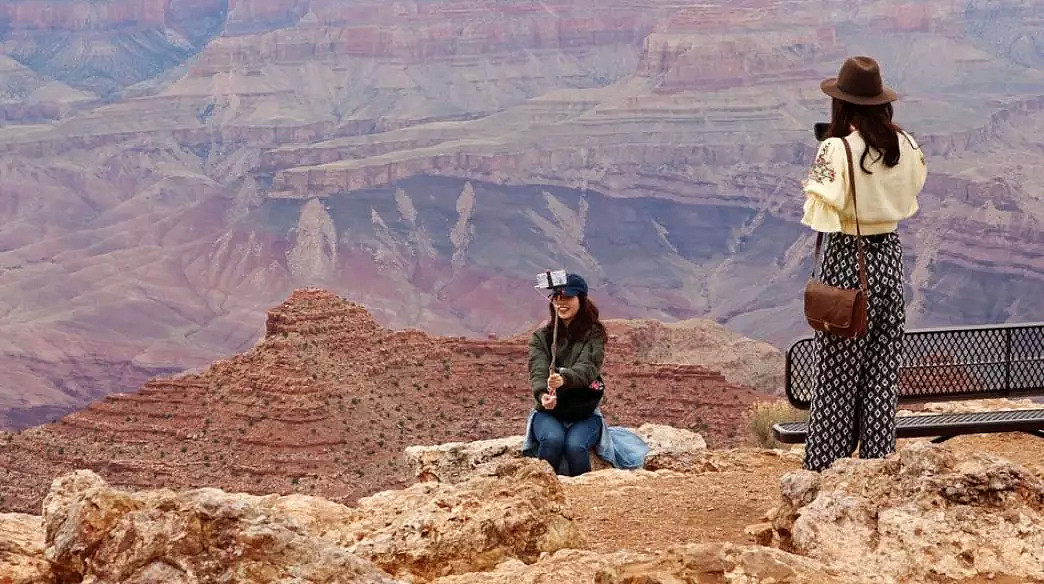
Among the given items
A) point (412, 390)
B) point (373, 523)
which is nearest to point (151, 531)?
point (373, 523)

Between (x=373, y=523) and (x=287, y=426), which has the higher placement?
(x=373, y=523)

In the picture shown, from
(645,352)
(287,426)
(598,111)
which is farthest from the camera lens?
(598,111)

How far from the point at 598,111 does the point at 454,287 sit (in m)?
22.4

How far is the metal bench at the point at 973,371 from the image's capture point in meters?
8.87

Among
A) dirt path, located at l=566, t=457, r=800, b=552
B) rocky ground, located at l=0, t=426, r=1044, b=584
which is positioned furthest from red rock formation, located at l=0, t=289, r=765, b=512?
rocky ground, located at l=0, t=426, r=1044, b=584

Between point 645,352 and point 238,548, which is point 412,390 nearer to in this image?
point 645,352

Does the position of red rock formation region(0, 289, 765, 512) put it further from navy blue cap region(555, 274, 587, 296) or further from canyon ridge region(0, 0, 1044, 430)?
canyon ridge region(0, 0, 1044, 430)

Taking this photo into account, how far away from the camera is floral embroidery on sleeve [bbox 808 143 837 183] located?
7078 mm

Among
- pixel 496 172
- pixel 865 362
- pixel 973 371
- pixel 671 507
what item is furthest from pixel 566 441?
pixel 496 172

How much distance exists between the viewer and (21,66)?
577 feet

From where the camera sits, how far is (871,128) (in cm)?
714

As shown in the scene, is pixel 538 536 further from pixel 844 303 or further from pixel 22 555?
pixel 22 555

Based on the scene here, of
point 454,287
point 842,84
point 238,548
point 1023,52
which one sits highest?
point 1023,52

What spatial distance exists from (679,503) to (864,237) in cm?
183
